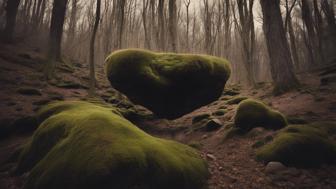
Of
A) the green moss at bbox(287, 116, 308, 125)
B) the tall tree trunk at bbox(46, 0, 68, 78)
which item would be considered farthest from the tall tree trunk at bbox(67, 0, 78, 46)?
the green moss at bbox(287, 116, 308, 125)

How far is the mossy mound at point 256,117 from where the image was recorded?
5.32 meters

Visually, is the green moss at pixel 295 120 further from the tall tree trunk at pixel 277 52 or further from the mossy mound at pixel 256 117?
the tall tree trunk at pixel 277 52

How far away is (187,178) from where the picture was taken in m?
3.21

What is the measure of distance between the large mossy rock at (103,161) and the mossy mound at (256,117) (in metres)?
2.52

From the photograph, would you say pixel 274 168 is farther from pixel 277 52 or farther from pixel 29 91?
pixel 29 91

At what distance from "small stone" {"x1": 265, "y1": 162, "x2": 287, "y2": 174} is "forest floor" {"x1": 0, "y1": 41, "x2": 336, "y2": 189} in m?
0.03

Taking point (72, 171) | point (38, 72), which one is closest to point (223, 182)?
point (72, 171)

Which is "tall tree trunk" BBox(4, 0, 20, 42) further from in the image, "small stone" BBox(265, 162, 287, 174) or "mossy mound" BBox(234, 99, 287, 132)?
"small stone" BBox(265, 162, 287, 174)

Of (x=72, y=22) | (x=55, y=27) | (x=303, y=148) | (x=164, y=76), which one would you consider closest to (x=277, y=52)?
(x=164, y=76)

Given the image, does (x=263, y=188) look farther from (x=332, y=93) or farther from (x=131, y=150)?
(x=332, y=93)

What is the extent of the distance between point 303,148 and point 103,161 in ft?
11.8

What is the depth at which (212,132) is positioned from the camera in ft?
22.0

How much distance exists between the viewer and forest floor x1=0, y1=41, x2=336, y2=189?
3.39m

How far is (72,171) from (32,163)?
6.59 ft
